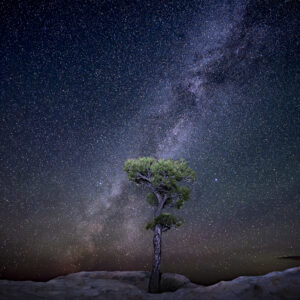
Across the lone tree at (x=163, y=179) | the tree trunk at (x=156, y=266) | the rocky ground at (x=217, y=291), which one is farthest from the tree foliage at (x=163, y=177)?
the rocky ground at (x=217, y=291)

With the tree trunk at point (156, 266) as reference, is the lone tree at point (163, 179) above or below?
above

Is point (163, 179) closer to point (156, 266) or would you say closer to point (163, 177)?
point (163, 177)

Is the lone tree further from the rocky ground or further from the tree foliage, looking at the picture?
the rocky ground

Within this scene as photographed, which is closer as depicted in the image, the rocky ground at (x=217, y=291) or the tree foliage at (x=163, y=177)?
the rocky ground at (x=217, y=291)

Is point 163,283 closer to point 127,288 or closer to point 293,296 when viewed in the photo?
point 127,288

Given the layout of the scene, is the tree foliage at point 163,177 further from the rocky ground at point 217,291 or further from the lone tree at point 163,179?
the rocky ground at point 217,291

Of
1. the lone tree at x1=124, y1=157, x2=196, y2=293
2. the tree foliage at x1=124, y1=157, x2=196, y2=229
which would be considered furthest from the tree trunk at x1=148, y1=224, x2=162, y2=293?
the tree foliage at x1=124, y1=157, x2=196, y2=229

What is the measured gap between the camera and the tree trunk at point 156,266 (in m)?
11.6

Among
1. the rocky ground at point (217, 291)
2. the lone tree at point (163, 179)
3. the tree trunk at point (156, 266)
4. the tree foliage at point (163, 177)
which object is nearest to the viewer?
the rocky ground at point (217, 291)

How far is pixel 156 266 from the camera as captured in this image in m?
12.1

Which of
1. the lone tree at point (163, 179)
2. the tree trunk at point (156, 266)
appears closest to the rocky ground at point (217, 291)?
the tree trunk at point (156, 266)

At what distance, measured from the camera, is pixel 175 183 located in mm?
14406

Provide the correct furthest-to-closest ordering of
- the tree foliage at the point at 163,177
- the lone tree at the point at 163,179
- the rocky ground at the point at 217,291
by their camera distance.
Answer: the tree foliage at the point at 163,177 < the lone tree at the point at 163,179 < the rocky ground at the point at 217,291

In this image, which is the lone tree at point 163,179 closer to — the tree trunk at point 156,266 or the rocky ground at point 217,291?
the tree trunk at point 156,266
